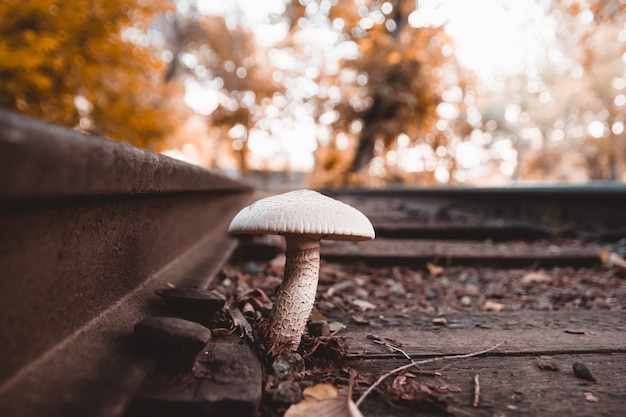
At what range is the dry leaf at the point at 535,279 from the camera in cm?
260

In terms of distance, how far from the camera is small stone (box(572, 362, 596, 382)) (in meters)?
1.21

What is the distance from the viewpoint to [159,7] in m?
6.71

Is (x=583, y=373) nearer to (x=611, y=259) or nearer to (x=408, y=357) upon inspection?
(x=408, y=357)

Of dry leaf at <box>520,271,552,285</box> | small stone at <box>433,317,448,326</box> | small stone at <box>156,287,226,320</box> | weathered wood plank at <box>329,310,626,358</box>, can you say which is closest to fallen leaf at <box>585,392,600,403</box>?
weathered wood plank at <box>329,310,626,358</box>

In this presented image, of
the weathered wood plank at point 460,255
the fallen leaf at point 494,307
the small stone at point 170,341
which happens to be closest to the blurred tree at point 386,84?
the weathered wood plank at point 460,255

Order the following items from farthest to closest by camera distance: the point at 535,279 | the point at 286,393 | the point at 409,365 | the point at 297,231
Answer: the point at 535,279 → the point at 409,365 → the point at 297,231 → the point at 286,393

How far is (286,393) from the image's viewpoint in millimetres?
1027

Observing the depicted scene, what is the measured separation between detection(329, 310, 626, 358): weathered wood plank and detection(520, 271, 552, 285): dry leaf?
2.32 ft

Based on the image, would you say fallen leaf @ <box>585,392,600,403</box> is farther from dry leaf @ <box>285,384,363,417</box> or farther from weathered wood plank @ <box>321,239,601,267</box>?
weathered wood plank @ <box>321,239,601,267</box>

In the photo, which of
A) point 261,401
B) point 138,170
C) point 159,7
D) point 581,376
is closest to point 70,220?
point 138,170

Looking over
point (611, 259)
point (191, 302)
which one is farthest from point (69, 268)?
point (611, 259)

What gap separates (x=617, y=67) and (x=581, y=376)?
110ft

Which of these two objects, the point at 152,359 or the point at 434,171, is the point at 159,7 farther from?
the point at 434,171

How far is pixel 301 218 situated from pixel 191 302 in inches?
18.3
